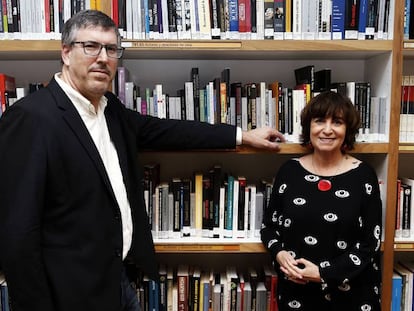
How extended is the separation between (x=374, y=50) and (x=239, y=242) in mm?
967

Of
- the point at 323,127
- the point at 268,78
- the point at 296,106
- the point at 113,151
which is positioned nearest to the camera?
the point at 113,151

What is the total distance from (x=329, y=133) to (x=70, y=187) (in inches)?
37.7

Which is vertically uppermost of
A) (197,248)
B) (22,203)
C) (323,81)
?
(323,81)

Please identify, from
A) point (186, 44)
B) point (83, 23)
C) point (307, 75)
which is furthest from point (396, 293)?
point (83, 23)

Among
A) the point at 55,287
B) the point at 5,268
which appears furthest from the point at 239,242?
the point at 5,268

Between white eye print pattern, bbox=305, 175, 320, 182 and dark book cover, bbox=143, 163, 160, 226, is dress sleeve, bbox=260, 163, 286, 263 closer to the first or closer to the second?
white eye print pattern, bbox=305, 175, 320, 182

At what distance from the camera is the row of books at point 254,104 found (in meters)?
1.74

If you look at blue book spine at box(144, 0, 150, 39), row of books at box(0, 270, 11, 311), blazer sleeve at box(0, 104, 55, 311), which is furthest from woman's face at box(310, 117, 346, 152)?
row of books at box(0, 270, 11, 311)

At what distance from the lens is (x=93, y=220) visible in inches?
51.8

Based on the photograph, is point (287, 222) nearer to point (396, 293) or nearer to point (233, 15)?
point (396, 293)

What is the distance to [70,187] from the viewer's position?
50.5 inches

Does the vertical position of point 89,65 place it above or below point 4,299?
above

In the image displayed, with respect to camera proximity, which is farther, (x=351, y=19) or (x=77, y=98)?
(x=351, y=19)

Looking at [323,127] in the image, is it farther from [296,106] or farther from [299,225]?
[299,225]
